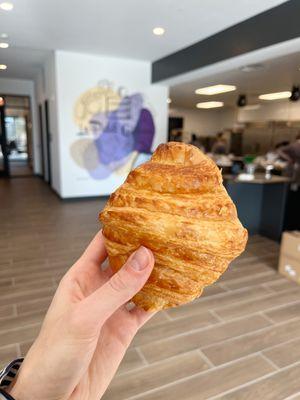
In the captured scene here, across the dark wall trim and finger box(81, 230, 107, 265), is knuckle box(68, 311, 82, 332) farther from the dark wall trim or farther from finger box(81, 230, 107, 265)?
the dark wall trim

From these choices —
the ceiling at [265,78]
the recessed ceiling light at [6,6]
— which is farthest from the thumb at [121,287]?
the ceiling at [265,78]

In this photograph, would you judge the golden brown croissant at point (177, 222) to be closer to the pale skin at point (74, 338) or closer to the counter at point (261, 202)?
the pale skin at point (74, 338)

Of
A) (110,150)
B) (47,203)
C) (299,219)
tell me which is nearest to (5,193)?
(47,203)

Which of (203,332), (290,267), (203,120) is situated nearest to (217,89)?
(290,267)

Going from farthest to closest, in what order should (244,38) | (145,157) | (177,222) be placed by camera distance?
(145,157) → (244,38) → (177,222)

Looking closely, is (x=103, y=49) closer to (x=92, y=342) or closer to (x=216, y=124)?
(x=92, y=342)

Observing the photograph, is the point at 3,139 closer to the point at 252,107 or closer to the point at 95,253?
the point at 252,107
